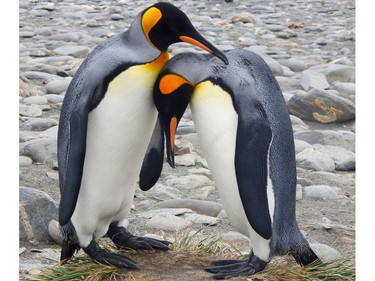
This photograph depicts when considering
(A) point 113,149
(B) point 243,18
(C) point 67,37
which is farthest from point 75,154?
(B) point 243,18

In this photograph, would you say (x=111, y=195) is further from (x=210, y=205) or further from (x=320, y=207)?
(x=320, y=207)

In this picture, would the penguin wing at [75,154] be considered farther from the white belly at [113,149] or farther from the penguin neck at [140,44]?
the penguin neck at [140,44]

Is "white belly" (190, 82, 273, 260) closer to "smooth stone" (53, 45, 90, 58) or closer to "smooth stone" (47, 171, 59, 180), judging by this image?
"smooth stone" (47, 171, 59, 180)

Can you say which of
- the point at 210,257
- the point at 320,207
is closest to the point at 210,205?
the point at 320,207

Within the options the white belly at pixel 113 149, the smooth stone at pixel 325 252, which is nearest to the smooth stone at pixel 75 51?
the smooth stone at pixel 325 252

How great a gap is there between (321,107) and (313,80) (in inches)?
30.5

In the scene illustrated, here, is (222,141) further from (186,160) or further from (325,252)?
(186,160)

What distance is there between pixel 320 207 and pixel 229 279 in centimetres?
148

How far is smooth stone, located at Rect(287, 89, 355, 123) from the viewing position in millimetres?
4977

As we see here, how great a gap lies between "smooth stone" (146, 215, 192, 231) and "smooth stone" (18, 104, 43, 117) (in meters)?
1.69

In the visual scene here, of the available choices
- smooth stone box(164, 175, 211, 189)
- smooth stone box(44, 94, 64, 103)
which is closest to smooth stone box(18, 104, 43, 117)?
smooth stone box(44, 94, 64, 103)

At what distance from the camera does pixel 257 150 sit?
218 centimetres

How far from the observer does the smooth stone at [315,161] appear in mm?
4188

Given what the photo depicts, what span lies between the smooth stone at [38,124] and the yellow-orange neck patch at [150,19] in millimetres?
2372
